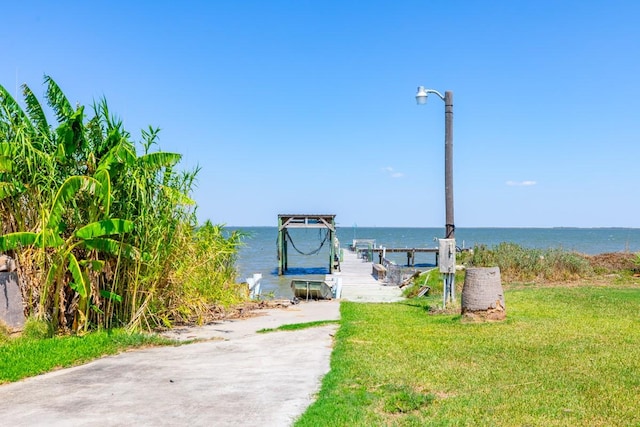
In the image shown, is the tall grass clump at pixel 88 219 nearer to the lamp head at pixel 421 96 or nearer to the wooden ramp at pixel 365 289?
the lamp head at pixel 421 96

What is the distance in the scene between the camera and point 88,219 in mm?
11117

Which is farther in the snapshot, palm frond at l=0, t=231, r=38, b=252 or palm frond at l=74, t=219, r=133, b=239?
palm frond at l=74, t=219, r=133, b=239

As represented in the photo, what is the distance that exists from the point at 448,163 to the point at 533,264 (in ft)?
31.3

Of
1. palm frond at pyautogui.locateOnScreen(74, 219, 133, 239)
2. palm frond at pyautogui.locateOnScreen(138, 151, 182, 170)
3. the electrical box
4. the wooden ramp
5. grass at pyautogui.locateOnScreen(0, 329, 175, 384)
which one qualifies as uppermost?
palm frond at pyautogui.locateOnScreen(138, 151, 182, 170)

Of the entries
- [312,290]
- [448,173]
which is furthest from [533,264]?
[448,173]

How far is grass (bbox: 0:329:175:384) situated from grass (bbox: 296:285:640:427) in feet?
12.1

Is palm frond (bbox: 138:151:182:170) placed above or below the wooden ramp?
above

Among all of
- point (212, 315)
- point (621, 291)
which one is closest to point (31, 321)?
point (212, 315)

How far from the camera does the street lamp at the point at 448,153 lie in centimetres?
1435

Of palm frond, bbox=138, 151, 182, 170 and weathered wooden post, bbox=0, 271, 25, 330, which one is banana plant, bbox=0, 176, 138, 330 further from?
palm frond, bbox=138, 151, 182, 170

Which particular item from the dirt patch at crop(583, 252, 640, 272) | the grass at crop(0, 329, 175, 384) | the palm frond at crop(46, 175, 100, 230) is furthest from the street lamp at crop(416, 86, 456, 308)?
the dirt patch at crop(583, 252, 640, 272)

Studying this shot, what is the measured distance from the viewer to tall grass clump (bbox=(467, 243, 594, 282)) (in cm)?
2145

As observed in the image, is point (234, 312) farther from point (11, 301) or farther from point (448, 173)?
point (448, 173)

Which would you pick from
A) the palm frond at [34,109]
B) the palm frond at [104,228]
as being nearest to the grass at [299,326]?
the palm frond at [104,228]
